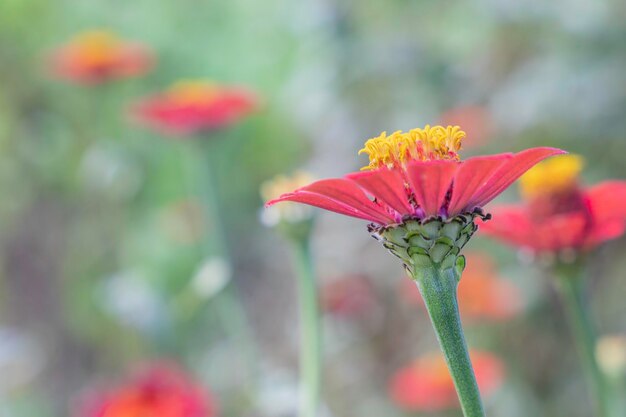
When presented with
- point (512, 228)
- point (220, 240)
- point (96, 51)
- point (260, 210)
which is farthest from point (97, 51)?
point (512, 228)

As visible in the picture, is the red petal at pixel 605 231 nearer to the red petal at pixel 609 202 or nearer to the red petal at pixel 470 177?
the red petal at pixel 609 202

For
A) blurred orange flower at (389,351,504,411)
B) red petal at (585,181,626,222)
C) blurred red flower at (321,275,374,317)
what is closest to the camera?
red petal at (585,181,626,222)

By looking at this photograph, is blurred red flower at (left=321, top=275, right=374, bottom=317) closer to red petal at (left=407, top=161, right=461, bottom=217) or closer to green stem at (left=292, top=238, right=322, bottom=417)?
green stem at (left=292, top=238, right=322, bottom=417)

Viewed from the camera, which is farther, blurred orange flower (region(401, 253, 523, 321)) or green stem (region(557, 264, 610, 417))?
blurred orange flower (region(401, 253, 523, 321))

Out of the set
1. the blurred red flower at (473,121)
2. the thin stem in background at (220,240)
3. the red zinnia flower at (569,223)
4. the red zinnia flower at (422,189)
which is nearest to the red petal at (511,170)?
the red zinnia flower at (422,189)

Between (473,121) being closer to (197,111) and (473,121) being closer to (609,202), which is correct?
(197,111)

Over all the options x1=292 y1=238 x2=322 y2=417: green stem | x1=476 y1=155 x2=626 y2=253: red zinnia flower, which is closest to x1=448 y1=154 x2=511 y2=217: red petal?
x1=476 y1=155 x2=626 y2=253: red zinnia flower
